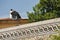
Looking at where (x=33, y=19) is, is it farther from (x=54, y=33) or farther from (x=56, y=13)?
(x=54, y=33)

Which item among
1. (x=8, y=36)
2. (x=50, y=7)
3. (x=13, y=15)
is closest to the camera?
(x=8, y=36)

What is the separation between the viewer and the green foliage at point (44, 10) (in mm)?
24653

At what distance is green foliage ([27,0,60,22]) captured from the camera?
2465 centimetres

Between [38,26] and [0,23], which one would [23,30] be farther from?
[0,23]

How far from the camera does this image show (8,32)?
18.8m

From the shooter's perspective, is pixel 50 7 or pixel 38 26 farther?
pixel 50 7

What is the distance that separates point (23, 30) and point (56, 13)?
22.9 ft

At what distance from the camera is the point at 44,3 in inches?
1017

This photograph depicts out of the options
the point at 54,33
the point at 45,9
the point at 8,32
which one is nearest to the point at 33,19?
the point at 45,9

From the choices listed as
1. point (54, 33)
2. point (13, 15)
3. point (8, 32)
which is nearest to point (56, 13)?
point (13, 15)

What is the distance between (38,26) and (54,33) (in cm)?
132

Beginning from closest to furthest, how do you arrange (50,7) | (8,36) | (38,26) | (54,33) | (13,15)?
(54,33)
(38,26)
(8,36)
(13,15)
(50,7)

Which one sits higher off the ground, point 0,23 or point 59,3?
point 59,3

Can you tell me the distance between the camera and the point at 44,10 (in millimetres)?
25844
